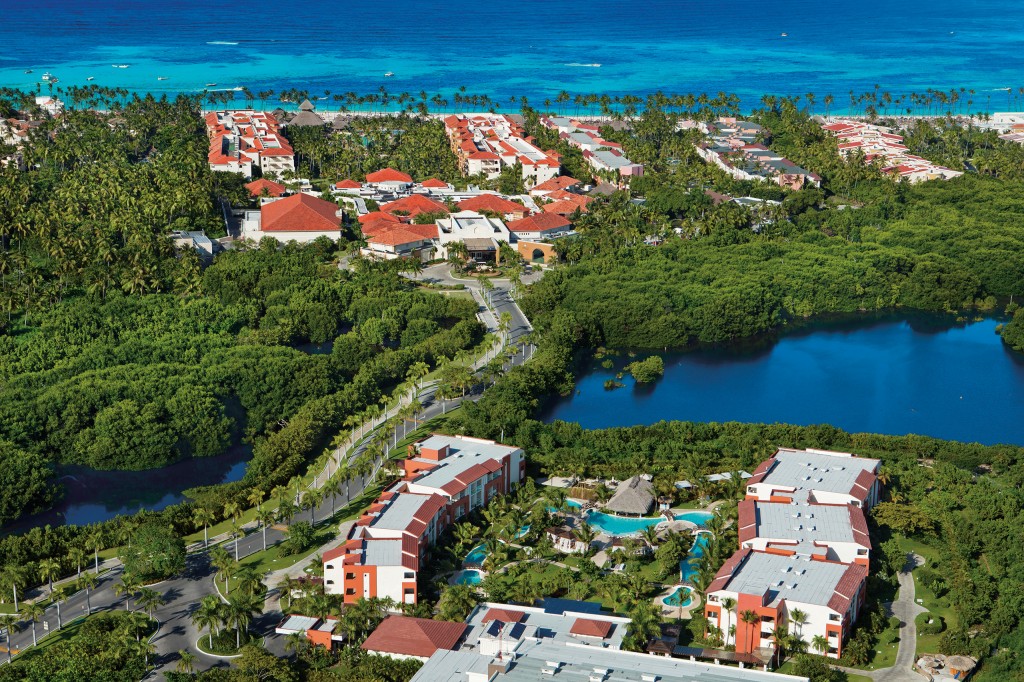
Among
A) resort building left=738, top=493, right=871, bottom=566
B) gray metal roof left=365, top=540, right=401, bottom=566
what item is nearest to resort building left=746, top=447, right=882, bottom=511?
resort building left=738, top=493, right=871, bottom=566

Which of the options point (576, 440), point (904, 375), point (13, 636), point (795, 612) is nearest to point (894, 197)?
point (904, 375)

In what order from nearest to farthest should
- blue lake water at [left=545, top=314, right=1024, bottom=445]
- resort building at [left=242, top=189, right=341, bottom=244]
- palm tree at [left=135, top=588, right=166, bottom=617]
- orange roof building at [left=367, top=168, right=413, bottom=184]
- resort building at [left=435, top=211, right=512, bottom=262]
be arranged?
palm tree at [left=135, top=588, right=166, bottom=617], blue lake water at [left=545, top=314, right=1024, bottom=445], resort building at [left=435, top=211, right=512, bottom=262], resort building at [left=242, top=189, right=341, bottom=244], orange roof building at [left=367, top=168, right=413, bottom=184]

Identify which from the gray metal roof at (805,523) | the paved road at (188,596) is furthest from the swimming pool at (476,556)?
the gray metal roof at (805,523)

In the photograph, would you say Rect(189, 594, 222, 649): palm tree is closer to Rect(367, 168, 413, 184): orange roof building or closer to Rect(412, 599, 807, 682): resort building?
Rect(412, 599, 807, 682): resort building

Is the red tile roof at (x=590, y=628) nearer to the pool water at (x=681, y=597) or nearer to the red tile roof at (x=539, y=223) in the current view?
the pool water at (x=681, y=597)

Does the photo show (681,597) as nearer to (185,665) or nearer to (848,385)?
(185,665)

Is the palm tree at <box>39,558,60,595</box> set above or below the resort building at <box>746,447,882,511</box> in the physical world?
below
